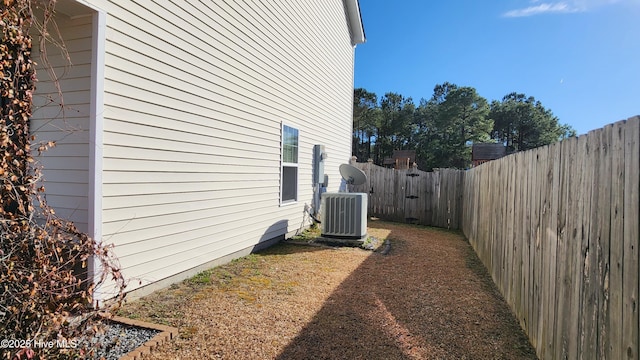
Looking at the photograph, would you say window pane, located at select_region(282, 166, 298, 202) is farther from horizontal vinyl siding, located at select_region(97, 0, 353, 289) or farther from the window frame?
horizontal vinyl siding, located at select_region(97, 0, 353, 289)

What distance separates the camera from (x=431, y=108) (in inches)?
1394

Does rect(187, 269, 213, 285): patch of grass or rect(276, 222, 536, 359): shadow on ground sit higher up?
rect(187, 269, 213, 285): patch of grass

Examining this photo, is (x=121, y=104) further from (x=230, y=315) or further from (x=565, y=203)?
(x=565, y=203)

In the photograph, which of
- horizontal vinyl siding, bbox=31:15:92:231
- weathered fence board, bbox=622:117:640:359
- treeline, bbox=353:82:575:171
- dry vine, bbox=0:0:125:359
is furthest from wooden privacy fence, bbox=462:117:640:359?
treeline, bbox=353:82:575:171

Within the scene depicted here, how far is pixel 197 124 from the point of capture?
4.38m

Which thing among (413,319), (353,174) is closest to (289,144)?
(353,174)

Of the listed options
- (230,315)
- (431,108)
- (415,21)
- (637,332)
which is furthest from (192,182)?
(431,108)

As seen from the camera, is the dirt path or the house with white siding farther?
the house with white siding

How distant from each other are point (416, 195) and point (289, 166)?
18.1 ft

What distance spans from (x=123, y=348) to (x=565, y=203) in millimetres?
3418

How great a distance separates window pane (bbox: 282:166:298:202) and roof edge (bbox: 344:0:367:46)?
19.9 ft

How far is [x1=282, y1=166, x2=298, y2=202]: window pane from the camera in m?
7.23

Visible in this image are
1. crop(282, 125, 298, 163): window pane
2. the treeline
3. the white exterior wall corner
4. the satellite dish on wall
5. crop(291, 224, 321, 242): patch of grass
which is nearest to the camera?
the white exterior wall corner

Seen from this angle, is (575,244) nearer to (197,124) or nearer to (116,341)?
(116,341)
